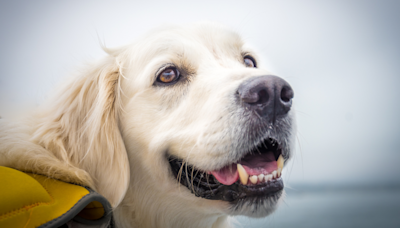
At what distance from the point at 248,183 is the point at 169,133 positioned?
0.71 m

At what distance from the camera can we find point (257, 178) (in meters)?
1.96

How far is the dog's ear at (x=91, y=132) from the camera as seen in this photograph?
88.7 inches

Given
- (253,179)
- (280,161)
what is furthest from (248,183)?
(280,161)

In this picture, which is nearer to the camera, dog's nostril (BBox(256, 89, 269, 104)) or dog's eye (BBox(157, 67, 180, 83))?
dog's nostril (BBox(256, 89, 269, 104))

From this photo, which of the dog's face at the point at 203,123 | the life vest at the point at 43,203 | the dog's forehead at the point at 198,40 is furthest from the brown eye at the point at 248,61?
the life vest at the point at 43,203

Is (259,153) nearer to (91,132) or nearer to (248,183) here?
(248,183)

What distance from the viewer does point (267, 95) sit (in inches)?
73.6

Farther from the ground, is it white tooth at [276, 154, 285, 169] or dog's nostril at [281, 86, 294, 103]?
dog's nostril at [281, 86, 294, 103]

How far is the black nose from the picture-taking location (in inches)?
72.5

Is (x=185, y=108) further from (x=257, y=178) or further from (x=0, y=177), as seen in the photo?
(x=0, y=177)

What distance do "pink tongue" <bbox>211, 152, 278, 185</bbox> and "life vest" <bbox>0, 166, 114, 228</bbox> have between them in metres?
0.83

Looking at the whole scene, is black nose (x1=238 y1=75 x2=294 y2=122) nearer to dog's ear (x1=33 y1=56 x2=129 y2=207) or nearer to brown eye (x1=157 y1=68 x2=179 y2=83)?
brown eye (x1=157 y1=68 x2=179 y2=83)

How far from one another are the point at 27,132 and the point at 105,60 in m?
0.97

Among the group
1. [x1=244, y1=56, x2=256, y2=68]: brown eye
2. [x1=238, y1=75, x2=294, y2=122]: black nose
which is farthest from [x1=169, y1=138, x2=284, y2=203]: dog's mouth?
[x1=244, y1=56, x2=256, y2=68]: brown eye
